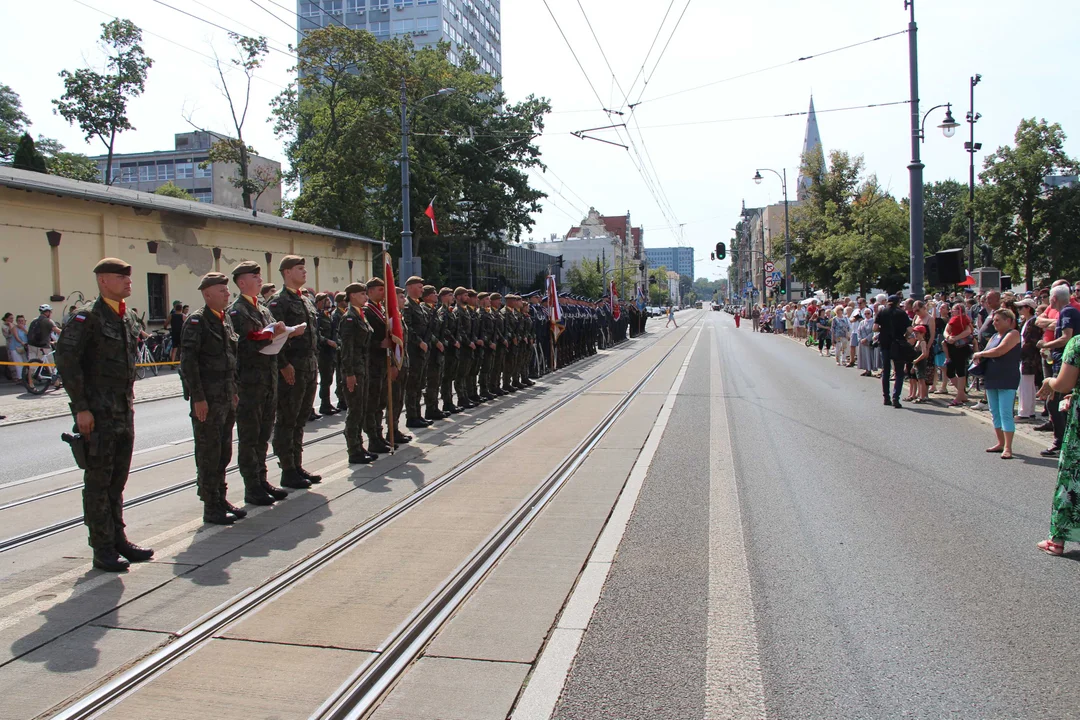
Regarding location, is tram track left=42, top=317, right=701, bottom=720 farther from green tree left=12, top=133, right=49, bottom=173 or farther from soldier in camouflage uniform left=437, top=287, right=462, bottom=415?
green tree left=12, top=133, right=49, bottom=173

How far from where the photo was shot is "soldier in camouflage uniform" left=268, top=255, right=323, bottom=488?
7801mm

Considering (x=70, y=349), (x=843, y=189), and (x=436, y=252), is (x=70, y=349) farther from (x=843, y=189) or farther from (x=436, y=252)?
(x=843, y=189)

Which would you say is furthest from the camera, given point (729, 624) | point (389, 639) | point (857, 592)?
point (857, 592)

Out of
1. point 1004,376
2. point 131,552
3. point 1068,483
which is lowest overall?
point 131,552

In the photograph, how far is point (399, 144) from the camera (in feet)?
151

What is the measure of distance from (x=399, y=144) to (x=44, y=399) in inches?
1279

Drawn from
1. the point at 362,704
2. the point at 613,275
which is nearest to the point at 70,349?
the point at 362,704

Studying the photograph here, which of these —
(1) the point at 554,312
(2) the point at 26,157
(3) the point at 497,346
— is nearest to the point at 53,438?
(3) the point at 497,346

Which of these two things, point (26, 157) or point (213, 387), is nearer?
point (213, 387)

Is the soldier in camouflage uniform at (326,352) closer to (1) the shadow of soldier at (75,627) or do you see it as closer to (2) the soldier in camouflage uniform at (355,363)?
(2) the soldier in camouflage uniform at (355,363)

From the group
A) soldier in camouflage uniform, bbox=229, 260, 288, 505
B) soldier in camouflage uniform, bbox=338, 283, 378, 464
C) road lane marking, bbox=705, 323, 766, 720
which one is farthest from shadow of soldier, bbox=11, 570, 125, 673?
soldier in camouflage uniform, bbox=338, 283, 378, 464

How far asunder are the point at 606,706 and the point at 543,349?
17.8 metres

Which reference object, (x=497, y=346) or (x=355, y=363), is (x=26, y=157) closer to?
(x=497, y=346)

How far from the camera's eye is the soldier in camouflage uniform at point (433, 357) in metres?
12.0
